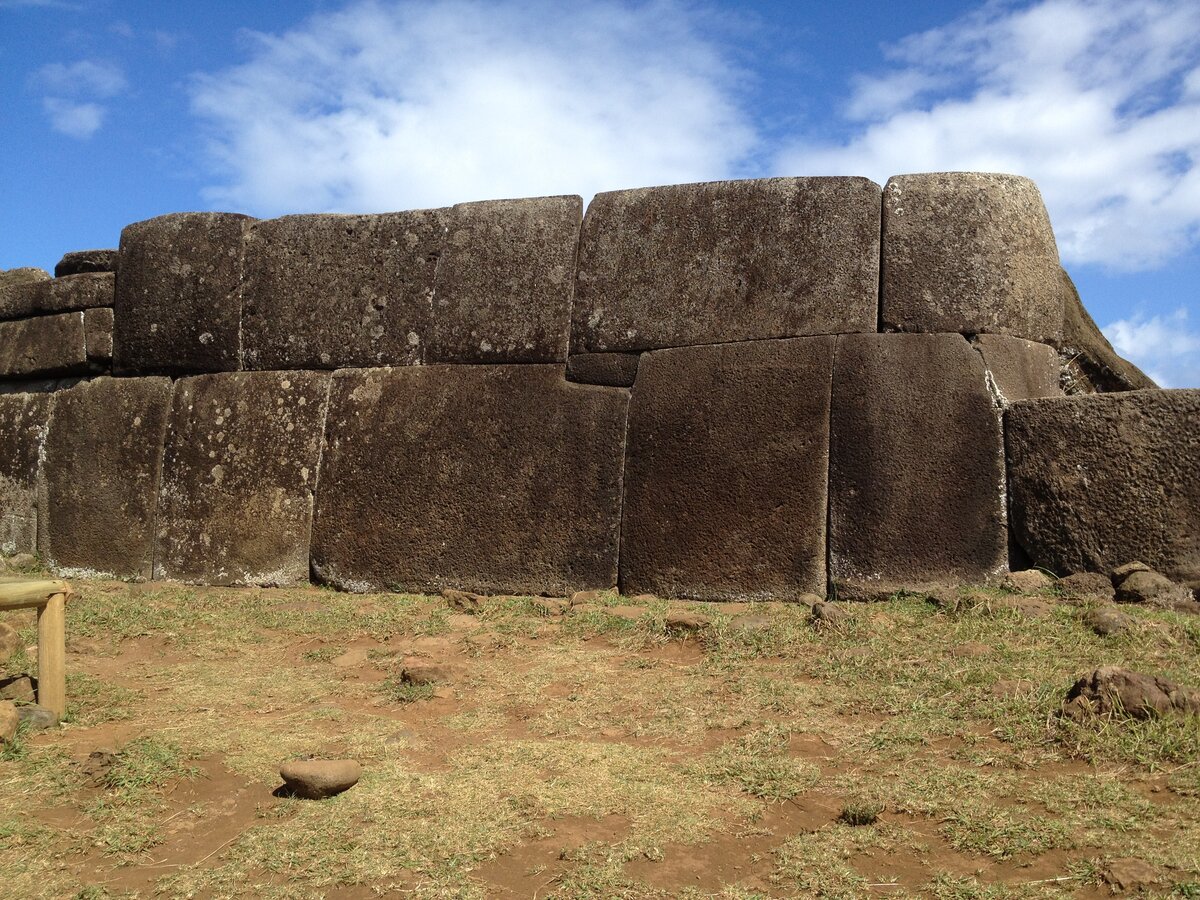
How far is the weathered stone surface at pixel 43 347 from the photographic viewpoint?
23.5ft

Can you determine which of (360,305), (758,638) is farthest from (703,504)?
(360,305)

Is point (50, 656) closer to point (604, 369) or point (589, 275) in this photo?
point (604, 369)

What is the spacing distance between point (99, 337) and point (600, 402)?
141 inches

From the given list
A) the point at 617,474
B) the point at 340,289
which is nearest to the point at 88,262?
the point at 340,289

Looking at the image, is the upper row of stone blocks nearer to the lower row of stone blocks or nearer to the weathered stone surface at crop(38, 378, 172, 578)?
the lower row of stone blocks

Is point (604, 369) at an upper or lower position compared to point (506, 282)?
lower

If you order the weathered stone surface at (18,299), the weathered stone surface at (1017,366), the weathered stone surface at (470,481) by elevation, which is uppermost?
the weathered stone surface at (18,299)

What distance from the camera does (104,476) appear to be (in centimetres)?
689

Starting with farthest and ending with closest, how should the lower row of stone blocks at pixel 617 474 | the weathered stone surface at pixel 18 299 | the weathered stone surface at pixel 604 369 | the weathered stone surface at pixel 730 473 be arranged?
the weathered stone surface at pixel 18 299
the weathered stone surface at pixel 604 369
the weathered stone surface at pixel 730 473
the lower row of stone blocks at pixel 617 474

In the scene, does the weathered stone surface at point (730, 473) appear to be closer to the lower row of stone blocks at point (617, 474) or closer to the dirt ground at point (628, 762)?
the lower row of stone blocks at point (617, 474)

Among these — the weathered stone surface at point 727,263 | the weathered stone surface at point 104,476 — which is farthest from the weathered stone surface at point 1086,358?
the weathered stone surface at point 104,476

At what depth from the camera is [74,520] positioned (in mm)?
6910

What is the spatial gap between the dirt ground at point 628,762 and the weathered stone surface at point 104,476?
1576 mm

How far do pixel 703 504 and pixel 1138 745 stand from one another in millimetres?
2663
